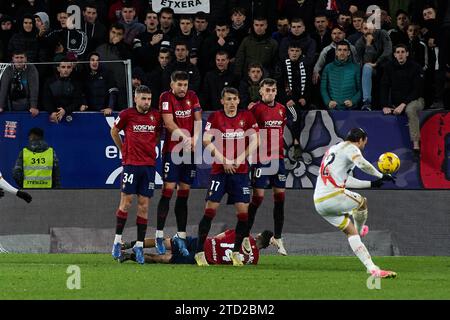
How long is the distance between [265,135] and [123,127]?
2.35 metres

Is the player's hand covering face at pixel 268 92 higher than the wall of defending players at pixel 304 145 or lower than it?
higher

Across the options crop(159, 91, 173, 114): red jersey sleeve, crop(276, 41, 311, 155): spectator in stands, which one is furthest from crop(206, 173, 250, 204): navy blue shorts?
crop(276, 41, 311, 155): spectator in stands

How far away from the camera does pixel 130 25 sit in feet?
78.8

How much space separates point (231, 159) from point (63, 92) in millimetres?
5449

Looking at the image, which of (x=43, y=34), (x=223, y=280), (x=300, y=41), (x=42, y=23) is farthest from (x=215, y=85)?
(x=223, y=280)

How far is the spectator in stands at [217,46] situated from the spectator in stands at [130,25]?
159 cm

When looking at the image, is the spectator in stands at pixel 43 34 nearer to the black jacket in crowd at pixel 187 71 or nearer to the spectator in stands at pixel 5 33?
the spectator in stands at pixel 5 33

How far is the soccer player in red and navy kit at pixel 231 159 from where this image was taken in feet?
58.0

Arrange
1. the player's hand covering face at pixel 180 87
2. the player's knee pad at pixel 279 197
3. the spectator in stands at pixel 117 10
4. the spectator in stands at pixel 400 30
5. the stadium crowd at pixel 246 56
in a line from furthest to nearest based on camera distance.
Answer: the spectator in stands at pixel 117 10 < the spectator in stands at pixel 400 30 < the stadium crowd at pixel 246 56 < the player's knee pad at pixel 279 197 < the player's hand covering face at pixel 180 87

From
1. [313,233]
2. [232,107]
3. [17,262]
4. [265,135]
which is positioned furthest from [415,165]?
[17,262]

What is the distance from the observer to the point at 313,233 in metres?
21.5

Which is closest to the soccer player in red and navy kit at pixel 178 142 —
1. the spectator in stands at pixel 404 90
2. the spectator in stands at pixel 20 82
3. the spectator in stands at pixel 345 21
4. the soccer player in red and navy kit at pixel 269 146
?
the soccer player in red and navy kit at pixel 269 146

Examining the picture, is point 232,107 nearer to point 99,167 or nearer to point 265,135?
point 265,135

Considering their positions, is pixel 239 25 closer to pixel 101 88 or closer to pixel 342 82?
pixel 342 82
